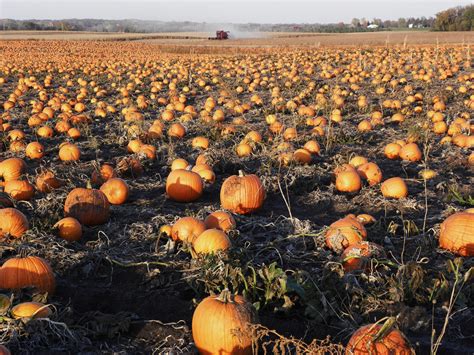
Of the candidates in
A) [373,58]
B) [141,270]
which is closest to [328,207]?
[141,270]

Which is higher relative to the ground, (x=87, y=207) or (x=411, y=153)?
(x=411, y=153)

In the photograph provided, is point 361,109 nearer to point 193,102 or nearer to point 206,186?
point 193,102

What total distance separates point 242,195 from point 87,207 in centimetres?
174

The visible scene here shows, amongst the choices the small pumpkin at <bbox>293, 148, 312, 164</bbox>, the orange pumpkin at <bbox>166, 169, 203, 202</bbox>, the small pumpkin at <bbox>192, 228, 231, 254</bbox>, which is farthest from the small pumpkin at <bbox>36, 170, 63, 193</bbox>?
the small pumpkin at <bbox>293, 148, 312, 164</bbox>

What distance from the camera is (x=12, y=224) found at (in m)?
4.74

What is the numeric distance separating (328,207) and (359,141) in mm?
3251

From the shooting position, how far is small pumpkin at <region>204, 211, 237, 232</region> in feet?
15.6

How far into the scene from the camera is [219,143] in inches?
340

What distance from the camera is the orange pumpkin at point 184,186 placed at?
605 centimetres

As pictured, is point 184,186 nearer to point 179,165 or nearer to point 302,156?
point 179,165

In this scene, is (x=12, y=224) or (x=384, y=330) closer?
(x=384, y=330)

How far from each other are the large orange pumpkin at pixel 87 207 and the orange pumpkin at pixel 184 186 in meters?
0.96

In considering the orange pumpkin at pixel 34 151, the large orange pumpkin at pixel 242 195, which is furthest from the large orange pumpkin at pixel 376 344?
the orange pumpkin at pixel 34 151

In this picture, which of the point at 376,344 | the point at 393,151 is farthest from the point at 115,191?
the point at 393,151
